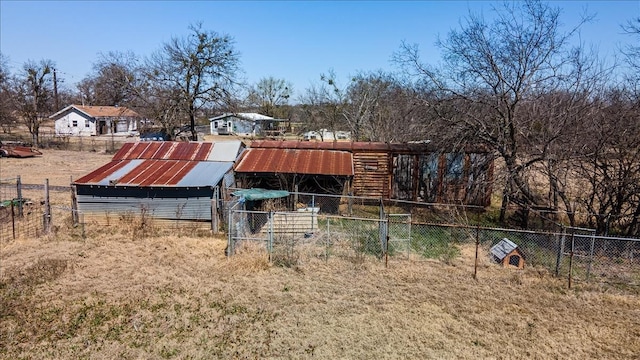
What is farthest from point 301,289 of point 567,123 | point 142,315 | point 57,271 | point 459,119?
point 567,123

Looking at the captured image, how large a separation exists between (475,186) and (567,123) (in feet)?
16.3

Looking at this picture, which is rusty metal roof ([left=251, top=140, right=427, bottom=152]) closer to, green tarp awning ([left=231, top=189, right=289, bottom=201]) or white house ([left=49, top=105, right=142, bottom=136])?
green tarp awning ([left=231, top=189, right=289, bottom=201])

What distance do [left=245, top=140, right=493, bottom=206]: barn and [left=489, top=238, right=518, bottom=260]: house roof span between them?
6.32 m

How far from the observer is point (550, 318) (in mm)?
8648

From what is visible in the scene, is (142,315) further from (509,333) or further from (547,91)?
(547,91)

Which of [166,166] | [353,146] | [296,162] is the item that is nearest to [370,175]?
[353,146]

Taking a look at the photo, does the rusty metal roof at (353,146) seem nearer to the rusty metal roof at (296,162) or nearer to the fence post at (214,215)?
the rusty metal roof at (296,162)

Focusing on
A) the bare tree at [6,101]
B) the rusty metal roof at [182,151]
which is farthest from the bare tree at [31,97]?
the rusty metal roof at [182,151]

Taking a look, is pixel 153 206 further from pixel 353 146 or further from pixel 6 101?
pixel 6 101

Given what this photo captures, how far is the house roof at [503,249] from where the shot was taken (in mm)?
11422

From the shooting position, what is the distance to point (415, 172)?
62.4 feet

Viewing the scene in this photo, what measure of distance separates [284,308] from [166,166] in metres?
10.1

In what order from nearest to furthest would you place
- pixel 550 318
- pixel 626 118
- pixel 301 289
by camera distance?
pixel 550 318
pixel 301 289
pixel 626 118

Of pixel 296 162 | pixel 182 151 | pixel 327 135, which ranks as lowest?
pixel 296 162
